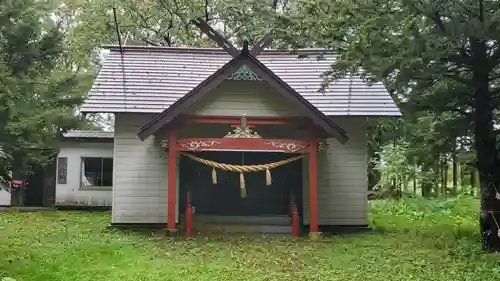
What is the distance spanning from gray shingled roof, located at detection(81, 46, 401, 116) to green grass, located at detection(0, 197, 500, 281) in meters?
3.32

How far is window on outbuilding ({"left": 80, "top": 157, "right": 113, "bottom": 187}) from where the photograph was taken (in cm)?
1856

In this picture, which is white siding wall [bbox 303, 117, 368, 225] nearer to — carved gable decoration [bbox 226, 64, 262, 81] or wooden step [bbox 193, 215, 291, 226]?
wooden step [bbox 193, 215, 291, 226]

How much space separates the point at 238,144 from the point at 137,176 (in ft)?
10.4

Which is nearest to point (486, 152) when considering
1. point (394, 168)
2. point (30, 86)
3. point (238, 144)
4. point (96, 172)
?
point (238, 144)

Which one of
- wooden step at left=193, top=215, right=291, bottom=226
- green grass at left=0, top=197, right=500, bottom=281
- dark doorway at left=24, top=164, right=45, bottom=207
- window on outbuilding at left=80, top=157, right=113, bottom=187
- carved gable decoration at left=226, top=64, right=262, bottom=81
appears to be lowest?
green grass at left=0, top=197, right=500, bottom=281

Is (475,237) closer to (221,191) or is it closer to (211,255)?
(211,255)

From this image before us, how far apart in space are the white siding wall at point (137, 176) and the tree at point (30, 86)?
89.9 inches

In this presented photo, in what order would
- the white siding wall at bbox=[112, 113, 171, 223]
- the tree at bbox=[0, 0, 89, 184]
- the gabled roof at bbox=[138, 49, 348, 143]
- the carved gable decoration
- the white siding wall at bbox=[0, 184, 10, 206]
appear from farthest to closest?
the white siding wall at bbox=[0, 184, 10, 206]
the white siding wall at bbox=[112, 113, 171, 223]
the carved gable decoration
the gabled roof at bbox=[138, 49, 348, 143]
the tree at bbox=[0, 0, 89, 184]

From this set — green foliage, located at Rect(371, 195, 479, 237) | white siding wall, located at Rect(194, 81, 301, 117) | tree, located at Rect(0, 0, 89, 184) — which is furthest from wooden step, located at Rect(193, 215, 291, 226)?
tree, located at Rect(0, 0, 89, 184)

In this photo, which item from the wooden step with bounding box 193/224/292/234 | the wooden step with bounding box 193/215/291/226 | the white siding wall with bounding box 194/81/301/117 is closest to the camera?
the white siding wall with bounding box 194/81/301/117

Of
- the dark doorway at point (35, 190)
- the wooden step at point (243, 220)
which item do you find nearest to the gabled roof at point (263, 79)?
the wooden step at point (243, 220)

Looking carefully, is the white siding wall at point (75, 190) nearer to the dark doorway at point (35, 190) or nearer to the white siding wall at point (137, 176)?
the dark doorway at point (35, 190)

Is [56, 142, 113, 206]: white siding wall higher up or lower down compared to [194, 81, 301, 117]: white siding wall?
lower down

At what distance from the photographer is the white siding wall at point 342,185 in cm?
1331
